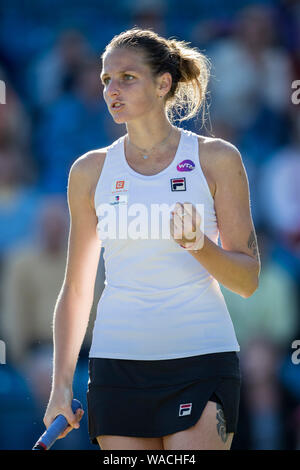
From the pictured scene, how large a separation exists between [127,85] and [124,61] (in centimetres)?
9

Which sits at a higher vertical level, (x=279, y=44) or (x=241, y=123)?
(x=279, y=44)

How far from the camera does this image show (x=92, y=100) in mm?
6930

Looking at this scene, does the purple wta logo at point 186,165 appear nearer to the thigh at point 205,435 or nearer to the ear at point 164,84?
the ear at point 164,84

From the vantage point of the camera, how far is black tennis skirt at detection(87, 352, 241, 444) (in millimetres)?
2629

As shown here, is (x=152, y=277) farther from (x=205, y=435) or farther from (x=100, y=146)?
(x=100, y=146)

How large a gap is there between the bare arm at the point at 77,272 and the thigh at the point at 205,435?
50 centimetres

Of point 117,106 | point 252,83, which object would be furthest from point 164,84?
point 252,83

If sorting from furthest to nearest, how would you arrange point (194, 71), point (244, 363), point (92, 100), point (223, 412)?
point (92, 100) < point (244, 363) < point (194, 71) < point (223, 412)

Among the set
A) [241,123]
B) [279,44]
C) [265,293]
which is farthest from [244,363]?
[279,44]

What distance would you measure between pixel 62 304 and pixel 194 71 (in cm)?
102

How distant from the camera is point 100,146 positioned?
6.76 metres

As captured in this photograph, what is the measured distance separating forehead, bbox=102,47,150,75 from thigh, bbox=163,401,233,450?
118 cm

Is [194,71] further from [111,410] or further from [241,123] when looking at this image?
[241,123]

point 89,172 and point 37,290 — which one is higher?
point 89,172
